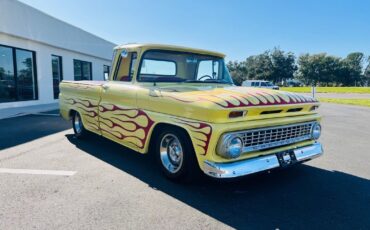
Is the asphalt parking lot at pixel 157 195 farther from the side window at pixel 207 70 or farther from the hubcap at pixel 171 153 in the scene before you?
the side window at pixel 207 70

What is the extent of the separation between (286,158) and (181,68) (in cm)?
→ 239

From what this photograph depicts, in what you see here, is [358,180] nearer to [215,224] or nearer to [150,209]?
[215,224]

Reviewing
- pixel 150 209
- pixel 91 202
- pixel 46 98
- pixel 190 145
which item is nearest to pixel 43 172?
pixel 91 202

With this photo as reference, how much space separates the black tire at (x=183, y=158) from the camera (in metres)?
3.43

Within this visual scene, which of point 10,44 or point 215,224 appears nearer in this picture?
point 215,224

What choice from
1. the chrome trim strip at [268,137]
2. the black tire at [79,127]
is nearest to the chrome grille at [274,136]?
the chrome trim strip at [268,137]

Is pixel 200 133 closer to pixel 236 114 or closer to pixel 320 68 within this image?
pixel 236 114

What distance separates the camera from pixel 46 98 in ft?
48.6

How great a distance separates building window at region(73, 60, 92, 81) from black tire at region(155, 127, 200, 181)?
16183 millimetres

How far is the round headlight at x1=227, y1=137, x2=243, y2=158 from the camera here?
3078mm

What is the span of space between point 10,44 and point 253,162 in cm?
1278

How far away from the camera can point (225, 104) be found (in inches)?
121

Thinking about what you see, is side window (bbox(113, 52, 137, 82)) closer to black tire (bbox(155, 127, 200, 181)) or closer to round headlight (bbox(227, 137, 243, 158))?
black tire (bbox(155, 127, 200, 181))

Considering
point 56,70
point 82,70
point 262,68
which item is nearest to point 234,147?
point 56,70
